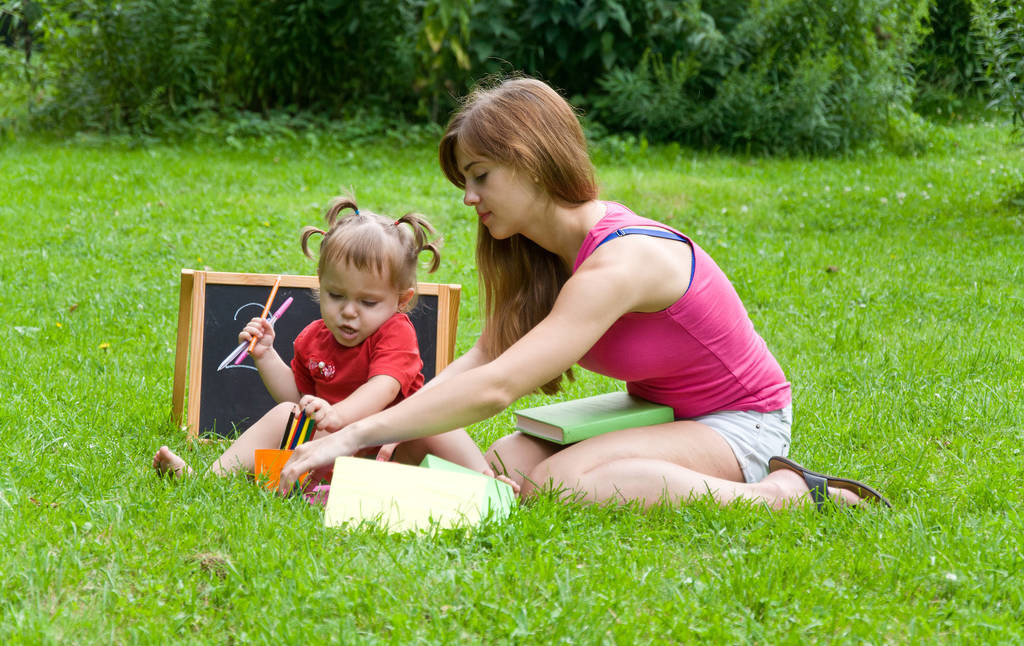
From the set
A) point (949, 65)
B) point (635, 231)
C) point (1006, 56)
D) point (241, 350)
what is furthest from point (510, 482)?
point (949, 65)

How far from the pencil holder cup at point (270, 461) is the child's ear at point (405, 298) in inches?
26.2

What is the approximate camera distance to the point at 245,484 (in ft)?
9.36

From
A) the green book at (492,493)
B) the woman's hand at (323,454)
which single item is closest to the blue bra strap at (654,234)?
the green book at (492,493)

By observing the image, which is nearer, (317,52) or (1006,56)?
(1006,56)

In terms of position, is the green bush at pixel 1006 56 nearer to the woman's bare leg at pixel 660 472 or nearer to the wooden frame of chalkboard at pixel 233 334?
the wooden frame of chalkboard at pixel 233 334

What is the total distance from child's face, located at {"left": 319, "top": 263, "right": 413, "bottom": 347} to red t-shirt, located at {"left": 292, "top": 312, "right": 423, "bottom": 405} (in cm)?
5

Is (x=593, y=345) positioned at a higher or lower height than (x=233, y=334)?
higher

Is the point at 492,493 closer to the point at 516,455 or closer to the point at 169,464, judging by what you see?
the point at 516,455

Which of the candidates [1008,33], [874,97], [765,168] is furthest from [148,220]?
[874,97]

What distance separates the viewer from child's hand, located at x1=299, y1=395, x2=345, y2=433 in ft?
9.28

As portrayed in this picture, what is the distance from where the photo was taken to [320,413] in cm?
284

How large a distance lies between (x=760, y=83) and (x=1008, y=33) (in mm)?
3026

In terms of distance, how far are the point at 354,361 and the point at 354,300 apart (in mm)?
196

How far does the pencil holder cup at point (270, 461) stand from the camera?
285cm
